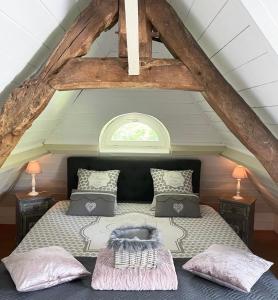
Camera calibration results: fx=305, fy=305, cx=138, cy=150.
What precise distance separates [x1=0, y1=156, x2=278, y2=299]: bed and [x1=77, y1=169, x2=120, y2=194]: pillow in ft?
0.58

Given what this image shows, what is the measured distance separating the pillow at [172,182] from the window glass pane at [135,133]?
21.0 inches

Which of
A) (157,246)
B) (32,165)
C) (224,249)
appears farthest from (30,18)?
(32,165)

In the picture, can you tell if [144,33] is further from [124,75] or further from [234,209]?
[234,209]

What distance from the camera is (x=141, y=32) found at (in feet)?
6.26

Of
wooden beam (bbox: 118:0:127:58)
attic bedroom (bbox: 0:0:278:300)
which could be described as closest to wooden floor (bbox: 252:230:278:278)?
attic bedroom (bbox: 0:0:278:300)

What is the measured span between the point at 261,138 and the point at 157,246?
947 mm

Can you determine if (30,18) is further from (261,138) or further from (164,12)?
(261,138)

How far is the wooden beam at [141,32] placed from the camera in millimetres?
1876

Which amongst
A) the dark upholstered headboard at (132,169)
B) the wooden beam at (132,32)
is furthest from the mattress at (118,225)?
the wooden beam at (132,32)

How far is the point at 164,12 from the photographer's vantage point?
1904mm

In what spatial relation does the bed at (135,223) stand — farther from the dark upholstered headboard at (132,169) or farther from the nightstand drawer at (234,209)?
the nightstand drawer at (234,209)

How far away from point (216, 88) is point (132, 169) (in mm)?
2041

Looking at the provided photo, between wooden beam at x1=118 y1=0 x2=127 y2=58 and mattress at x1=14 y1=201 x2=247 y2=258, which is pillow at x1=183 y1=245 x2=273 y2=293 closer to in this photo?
mattress at x1=14 y1=201 x2=247 y2=258

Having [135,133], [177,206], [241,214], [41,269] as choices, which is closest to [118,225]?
[177,206]
